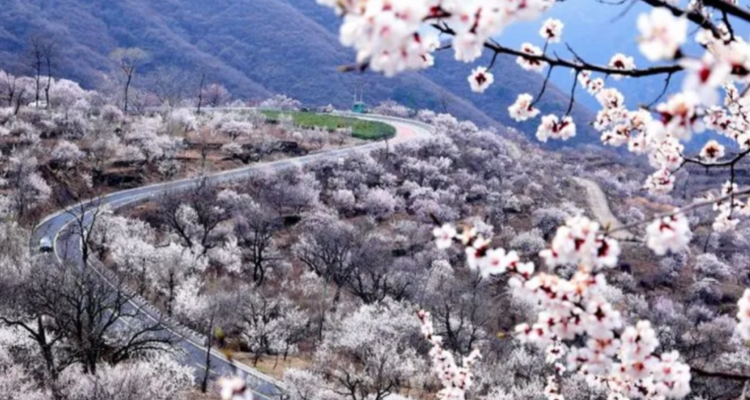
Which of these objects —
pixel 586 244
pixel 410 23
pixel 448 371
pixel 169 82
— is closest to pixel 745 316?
pixel 586 244

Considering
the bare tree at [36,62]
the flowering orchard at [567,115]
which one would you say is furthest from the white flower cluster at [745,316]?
the bare tree at [36,62]

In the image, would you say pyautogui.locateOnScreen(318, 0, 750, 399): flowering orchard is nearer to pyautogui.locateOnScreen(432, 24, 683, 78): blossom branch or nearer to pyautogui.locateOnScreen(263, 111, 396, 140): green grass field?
pyautogui.locateOnScreen(432, 24, 683, 78): blossom branch

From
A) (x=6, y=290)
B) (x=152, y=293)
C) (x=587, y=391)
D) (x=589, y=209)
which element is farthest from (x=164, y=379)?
(x=589, y=209)

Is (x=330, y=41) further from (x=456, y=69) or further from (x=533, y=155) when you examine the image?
(x=533, y=155)

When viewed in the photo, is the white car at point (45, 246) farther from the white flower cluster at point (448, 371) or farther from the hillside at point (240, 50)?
the hillside at point (240, 50)

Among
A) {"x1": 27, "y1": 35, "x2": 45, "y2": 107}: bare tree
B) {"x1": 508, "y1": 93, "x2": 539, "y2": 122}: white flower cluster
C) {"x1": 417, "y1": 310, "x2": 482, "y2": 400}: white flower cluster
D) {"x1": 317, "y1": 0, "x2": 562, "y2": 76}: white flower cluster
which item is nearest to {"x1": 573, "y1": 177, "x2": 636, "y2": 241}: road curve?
{"x1": 27, "y1": 35, "x2": 45, "y2": 107}: bare tree

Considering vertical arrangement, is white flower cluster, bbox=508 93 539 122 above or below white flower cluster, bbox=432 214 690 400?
above
